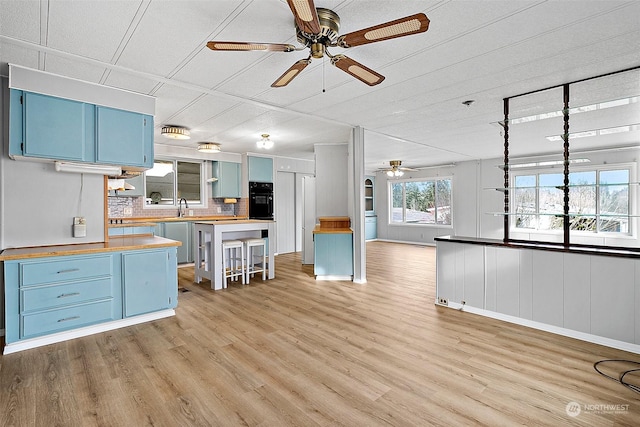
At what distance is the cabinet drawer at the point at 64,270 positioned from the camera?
2760 millimetres

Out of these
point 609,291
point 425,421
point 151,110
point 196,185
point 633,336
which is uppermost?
point 151,110

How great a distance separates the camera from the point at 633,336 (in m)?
2.63

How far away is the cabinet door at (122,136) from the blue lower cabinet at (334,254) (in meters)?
2.91

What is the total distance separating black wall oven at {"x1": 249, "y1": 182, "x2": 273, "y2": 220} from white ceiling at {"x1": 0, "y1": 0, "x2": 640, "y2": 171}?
10.4ft

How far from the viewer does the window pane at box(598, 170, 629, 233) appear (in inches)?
266

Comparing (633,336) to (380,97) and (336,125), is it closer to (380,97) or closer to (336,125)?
(380,97)

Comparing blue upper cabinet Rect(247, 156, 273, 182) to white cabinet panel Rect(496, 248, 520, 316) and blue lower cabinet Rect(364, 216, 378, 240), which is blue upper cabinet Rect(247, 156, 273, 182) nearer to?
blue lower cabinet Rect(364, 216, 378, 240)

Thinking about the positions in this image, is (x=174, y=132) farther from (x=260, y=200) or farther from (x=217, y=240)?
(x=260, y=200)

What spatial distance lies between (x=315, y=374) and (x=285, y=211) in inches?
244

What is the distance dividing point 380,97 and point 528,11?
181 centimetres

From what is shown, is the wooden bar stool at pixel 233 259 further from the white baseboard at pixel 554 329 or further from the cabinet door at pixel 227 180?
the white baseboard at pixel 554 329

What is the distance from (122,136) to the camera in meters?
3.47

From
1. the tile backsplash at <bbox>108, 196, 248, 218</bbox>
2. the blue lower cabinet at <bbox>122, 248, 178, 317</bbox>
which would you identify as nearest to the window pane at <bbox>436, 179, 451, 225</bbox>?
the tile backsplash at <bbox>108, 196, 248, 218</bbox>

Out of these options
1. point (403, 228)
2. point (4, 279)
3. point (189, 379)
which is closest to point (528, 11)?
point (189, 379)
